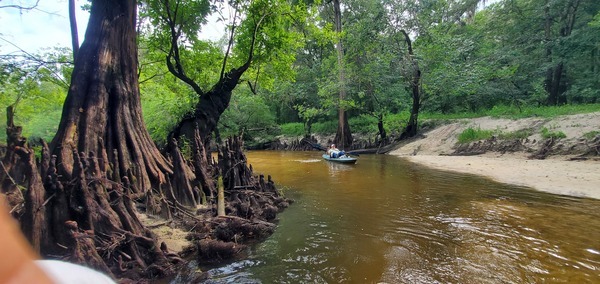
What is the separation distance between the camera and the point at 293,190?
1089 cm

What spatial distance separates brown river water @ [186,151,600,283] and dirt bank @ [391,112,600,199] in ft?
4.73

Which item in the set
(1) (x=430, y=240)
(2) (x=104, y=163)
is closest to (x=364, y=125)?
(1) (x=430, y=240)

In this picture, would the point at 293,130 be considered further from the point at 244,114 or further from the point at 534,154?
the point at 534,154

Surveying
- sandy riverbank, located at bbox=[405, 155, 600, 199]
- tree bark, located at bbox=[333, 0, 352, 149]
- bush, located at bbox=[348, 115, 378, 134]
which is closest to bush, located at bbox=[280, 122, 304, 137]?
bush, located at bbox=[348, 115, 378, 134]

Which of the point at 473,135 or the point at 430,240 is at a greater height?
the point at 473,135

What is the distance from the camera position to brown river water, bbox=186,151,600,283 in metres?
4.59

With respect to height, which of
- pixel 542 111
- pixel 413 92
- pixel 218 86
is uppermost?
pixel 413 92

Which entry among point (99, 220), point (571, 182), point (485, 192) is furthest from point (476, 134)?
point (99, 220)

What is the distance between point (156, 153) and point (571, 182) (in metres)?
11.7

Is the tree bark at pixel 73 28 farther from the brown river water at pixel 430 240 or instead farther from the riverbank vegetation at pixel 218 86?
the brown river water at pixel 430 240

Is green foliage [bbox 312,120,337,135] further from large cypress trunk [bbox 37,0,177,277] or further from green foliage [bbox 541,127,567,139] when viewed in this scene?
large cypress trunk [bbox 37,0,177,277]

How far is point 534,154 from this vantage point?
14000 mm

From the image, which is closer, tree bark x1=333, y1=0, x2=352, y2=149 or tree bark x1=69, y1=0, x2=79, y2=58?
tree bark x1=69, y1=0, x2=79, y2=58

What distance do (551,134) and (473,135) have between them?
4.24 metres
